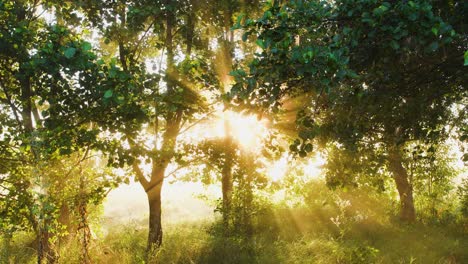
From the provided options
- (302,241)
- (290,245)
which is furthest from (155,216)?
(302,241)

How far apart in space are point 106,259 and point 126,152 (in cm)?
368

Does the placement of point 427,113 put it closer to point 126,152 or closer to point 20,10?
point 126,152

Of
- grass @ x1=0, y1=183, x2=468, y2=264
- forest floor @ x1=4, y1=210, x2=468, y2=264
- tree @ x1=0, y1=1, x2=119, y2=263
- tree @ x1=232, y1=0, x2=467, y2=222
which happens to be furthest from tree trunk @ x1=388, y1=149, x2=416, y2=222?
tree @ x1=0, y1=1, x2=119, y2=263

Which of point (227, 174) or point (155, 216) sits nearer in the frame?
point (155, 216)

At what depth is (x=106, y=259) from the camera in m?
10.1

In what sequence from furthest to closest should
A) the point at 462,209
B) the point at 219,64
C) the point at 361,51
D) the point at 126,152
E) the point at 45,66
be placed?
the point at 462,209 < the point at 219,64 < the point at 126,152 < the point at 45,66 < the point at 361,51

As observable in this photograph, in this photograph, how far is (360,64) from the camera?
188 inches

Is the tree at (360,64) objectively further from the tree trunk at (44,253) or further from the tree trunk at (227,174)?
the tree trunk at (44,253)

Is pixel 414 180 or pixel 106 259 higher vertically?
pixel 414 180

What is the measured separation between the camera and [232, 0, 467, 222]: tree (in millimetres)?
3514

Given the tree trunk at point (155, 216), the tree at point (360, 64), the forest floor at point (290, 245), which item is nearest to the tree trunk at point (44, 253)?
the forest floor at point (290, 245)

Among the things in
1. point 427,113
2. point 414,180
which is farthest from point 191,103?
point 414,180

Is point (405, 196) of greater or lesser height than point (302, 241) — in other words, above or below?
above

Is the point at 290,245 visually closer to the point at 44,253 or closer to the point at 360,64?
the point at 44,253
